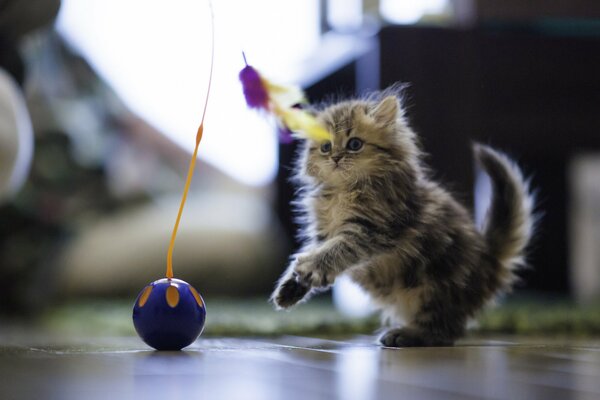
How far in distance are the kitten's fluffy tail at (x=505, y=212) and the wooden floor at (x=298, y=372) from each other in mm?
175

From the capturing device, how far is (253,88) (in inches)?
47.6

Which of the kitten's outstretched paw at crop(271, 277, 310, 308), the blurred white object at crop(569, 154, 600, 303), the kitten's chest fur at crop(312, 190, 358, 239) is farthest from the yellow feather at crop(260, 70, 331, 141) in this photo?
the blurred white object at crop(569, 154, 600, 303)

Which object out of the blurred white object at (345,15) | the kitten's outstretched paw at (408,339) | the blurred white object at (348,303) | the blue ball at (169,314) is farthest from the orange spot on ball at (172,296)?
the blurred white object at (345,15)

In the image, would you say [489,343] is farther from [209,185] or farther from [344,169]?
[209,185]

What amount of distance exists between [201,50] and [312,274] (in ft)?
1.81

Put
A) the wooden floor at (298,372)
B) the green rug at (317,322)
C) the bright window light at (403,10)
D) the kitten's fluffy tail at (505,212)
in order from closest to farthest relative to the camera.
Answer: the wooden floor at (298,372)
the kitten's fluffy tail at (505,212)
the green rug at (317,322)
the bright window light at (403,10)

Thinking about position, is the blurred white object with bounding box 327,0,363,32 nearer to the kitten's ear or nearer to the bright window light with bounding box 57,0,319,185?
the bright window light with bounding box 57,0,319,185

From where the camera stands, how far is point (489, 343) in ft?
5.02

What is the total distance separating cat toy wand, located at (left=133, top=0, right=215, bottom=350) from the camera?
122 centimetres

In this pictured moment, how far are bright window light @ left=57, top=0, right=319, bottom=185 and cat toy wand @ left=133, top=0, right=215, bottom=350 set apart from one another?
0.08m

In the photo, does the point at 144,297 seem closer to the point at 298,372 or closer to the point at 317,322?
the point at 298,372

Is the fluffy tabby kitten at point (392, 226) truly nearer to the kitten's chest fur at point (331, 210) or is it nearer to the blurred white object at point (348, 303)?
the kitten's chest fur at point (331, 210)

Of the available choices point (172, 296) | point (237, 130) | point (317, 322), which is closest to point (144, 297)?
point (172, 296)

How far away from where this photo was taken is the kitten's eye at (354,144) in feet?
4.28
